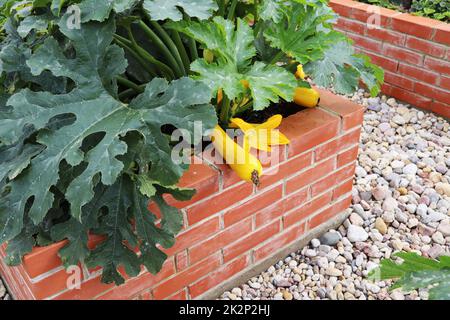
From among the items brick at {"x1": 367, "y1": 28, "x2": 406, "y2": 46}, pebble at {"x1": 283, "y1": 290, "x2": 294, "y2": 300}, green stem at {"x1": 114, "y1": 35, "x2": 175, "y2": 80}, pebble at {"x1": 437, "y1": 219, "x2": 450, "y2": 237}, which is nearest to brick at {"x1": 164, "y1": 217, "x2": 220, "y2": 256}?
pebble at {"x1": 283, "y1": 290, "x2": 294, "y2": 300}

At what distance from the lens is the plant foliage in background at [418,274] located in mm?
951

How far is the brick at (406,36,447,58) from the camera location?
3.11m

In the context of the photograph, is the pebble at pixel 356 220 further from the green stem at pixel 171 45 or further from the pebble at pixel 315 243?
the green stem at pixel 171 45

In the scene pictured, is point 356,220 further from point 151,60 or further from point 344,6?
point 344,6

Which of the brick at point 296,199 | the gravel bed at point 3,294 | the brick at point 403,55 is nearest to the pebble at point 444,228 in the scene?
the brick at point 296,199

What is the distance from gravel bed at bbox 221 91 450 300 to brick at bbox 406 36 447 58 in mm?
440

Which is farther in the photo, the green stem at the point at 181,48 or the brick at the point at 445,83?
the brick at the point at 445,83

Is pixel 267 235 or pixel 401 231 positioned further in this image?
pixel 401 231

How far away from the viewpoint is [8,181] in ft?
5.23

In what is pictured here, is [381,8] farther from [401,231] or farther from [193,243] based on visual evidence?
[193,243]

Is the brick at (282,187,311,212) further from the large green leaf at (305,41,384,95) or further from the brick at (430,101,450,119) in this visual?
the brick at (430,101,450,119)

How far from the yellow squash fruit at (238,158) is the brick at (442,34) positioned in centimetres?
192

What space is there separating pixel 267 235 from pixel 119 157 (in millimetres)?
858
